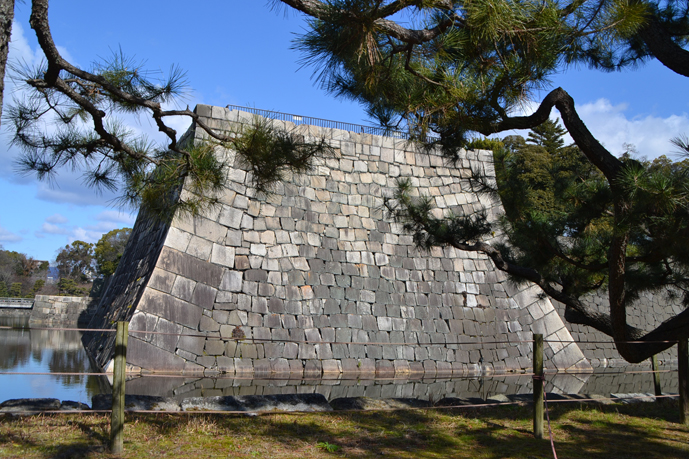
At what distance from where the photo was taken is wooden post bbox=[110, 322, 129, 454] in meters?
2.82

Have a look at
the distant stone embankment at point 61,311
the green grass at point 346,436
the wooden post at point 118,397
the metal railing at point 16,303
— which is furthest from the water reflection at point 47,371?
the metal railing at point 16,303

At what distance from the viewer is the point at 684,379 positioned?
418 centimetres

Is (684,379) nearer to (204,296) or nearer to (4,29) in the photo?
(4,29)

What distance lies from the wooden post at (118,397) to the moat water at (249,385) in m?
2.02

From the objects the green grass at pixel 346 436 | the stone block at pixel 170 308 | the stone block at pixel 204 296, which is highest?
the stone block at pixel 204 296

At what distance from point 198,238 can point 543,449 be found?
5547 millimetres

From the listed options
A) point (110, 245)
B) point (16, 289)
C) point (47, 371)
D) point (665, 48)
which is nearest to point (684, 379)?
point (665, 48)

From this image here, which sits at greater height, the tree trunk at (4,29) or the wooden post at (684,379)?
the tree trunk at (4,29)

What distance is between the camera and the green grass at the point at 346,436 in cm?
290

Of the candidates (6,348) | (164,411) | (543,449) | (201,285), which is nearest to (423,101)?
(543,449)

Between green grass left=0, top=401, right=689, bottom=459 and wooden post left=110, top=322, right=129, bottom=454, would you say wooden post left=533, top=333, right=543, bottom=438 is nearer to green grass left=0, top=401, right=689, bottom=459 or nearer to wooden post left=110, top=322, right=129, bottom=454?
green grass left=0, top=401, right=689, bottom=459

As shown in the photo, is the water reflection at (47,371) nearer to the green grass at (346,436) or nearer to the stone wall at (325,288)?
the stone wall at (325,288)

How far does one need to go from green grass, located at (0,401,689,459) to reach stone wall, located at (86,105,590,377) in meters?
2.44

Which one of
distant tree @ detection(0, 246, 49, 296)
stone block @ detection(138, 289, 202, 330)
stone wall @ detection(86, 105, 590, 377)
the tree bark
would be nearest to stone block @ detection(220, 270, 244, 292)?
stone wall @ detection(86, 105, 590, 377)
